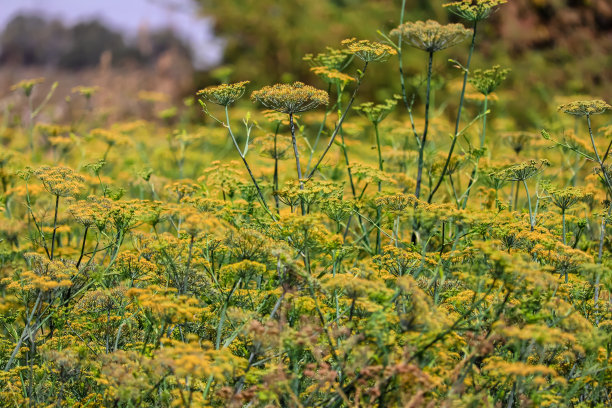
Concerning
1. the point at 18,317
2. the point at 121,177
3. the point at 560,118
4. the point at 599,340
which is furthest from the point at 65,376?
the point at 560,118

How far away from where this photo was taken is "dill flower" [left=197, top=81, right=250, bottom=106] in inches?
172

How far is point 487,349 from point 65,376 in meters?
2.61

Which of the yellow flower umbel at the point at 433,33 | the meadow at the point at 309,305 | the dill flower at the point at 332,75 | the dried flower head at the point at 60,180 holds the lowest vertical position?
the meadow at the point at 309,305

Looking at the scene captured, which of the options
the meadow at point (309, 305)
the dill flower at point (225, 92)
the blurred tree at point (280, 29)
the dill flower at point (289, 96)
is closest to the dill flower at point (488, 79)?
the meadow at point (309, 305)

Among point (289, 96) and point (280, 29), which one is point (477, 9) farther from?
point (280, 29)

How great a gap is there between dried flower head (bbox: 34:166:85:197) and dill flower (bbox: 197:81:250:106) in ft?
4.12

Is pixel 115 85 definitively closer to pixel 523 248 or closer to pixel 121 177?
pixel 121 177

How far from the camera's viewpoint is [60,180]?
179 inches

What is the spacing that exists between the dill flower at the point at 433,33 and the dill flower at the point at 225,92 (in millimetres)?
1400

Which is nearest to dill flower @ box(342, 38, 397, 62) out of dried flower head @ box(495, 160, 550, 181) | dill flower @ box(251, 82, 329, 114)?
dill flower @ box(251, 82, 329, 114)

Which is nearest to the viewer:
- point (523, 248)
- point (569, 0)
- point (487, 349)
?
point (487, 349)

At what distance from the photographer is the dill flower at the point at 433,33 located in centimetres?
450

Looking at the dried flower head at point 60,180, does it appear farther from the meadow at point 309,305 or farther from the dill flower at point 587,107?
the dill flower at point 587,107

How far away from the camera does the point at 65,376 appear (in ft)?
12.0
